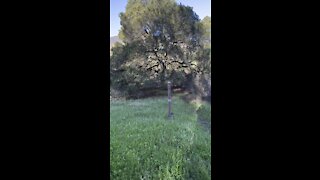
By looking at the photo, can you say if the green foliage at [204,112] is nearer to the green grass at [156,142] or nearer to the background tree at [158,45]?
the green grass at [156,142]

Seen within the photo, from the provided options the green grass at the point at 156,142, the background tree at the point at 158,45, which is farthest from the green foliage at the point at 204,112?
the background tree at the point at 158,45

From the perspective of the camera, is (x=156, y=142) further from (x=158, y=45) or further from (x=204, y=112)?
(x=158, y=45)

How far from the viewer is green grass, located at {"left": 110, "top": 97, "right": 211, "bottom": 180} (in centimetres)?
143

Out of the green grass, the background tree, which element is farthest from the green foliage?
the background tree

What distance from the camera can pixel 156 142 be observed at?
1570 mm

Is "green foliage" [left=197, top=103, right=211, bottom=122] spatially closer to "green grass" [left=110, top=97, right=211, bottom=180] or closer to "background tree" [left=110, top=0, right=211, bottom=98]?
"green grass" [left=110, top=97, right=211, bottom=180]
